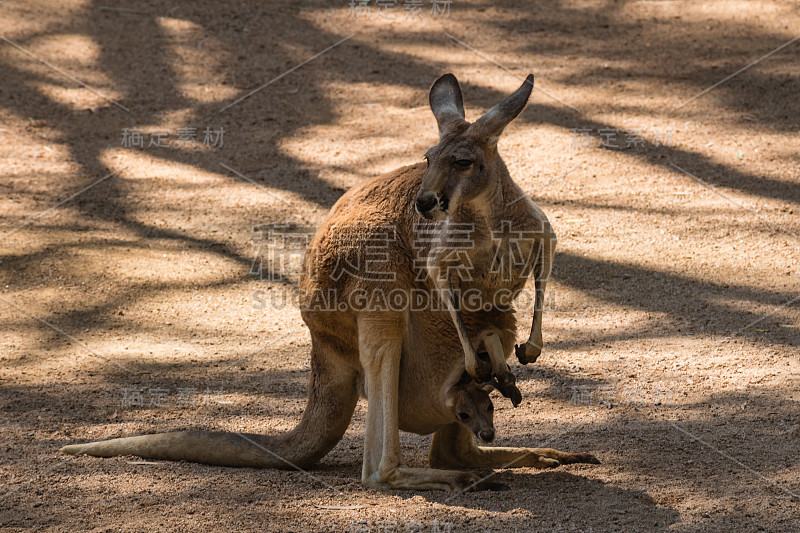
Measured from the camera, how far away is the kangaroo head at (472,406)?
375 cm

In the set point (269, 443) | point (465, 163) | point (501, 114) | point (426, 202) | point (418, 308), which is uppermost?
point (501, 114)

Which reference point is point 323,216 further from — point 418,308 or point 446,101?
point 446,101

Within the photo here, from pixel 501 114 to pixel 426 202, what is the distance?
1.45 feet

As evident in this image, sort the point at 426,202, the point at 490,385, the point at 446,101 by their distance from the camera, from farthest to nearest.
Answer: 1. the point at 446,101
2. the point at 490,385
3. the point at 426,202

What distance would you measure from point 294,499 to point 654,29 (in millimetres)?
7826

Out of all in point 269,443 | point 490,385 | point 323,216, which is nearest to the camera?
point 490,385

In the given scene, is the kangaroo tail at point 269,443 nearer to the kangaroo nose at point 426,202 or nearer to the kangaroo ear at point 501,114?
the kangaroo nose at point 426,202

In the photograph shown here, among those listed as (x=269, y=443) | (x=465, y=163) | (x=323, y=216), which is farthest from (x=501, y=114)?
(x=323, y=216)

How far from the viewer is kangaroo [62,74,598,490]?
365cm

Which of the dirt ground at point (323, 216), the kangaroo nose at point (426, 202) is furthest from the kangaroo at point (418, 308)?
the dirt ground at point (323, 216)

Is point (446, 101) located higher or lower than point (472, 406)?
higher

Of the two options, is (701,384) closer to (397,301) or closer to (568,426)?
(568,426)

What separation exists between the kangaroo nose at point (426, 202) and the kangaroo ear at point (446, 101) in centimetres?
43

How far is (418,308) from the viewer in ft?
13.2
